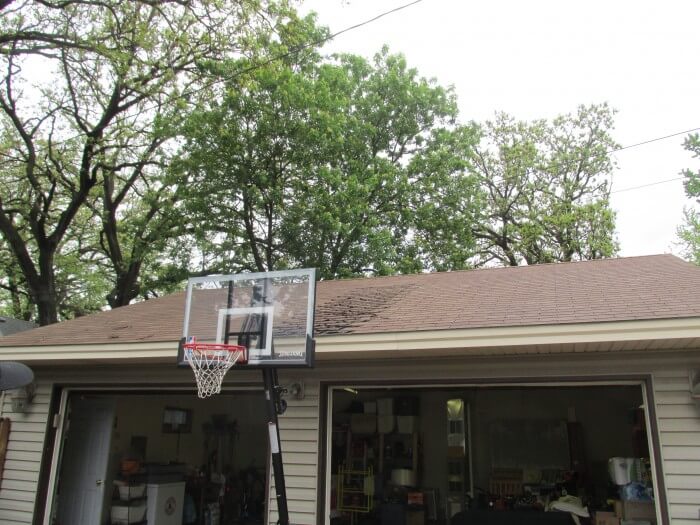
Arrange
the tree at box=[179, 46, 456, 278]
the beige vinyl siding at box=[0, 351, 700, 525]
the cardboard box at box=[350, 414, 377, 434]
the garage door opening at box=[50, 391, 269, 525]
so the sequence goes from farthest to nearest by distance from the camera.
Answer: the tree at box=[179, 46, 456, 278], the cardboard box at box=[350, 414, 377, 434], the garage door opening at box=[50, 391, 269, 525], the beige vinyl siding at box=[0, 351, 700, 525]

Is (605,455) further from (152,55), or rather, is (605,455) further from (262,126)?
(152,55)

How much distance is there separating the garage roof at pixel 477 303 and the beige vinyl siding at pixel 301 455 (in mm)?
908

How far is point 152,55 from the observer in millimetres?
12047

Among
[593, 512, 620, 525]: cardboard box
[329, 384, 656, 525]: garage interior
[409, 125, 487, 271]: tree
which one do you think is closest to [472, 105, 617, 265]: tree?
[409, 125, 487, 271]: tree

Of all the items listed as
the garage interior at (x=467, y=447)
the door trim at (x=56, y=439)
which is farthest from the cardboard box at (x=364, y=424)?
the door trim at (x=56, y=439)

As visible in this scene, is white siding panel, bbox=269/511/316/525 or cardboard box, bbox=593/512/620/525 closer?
white siding panel, bbox=269/511/316/525

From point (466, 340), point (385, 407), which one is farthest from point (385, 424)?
point (466, 340)

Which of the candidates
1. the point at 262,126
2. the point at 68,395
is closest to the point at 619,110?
the point at 262,126

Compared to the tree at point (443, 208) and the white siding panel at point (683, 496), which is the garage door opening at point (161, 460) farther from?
the tree at point (443, 208)

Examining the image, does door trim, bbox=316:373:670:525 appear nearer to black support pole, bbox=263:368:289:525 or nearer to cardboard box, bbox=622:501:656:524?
cardboard box, bbox=622:501:656:524

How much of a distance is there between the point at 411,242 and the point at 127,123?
875cm

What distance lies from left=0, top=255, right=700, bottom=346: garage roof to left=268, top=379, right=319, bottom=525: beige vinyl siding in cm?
91

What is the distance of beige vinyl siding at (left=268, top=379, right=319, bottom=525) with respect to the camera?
222 inches

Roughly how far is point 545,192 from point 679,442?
15.0m
